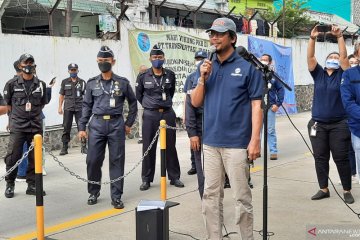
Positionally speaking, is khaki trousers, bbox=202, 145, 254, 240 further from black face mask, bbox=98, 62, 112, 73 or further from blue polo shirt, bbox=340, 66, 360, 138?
black face mask, bbox=98, 62, 112, 73

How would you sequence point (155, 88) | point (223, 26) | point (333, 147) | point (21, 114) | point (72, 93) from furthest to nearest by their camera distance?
point (72, 93), point (155, 88), point (21, 114), point (333, 147), point (223, 26)

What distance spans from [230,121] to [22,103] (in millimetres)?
3768

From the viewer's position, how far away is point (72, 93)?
10.7 m

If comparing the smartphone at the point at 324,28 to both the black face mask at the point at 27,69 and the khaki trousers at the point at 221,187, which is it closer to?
the khaki trousers at the point at 221,187

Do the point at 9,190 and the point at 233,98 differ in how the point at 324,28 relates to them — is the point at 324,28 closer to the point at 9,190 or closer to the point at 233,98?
the point at 233,98

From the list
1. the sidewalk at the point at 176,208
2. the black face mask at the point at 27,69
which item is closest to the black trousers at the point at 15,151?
the sidewalk at the point at 176,208

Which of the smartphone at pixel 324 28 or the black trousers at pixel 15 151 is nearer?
the smartphone at pixel 324 28

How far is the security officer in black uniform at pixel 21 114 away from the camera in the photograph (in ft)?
22.6

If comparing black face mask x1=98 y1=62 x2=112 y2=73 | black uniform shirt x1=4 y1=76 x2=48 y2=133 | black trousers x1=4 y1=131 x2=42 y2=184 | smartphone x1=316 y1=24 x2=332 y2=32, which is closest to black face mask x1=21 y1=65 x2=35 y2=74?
black uniform shirt x1=4 y1=76 x2=48 y2=133

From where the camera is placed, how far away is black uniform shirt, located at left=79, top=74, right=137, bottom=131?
20.9 feet

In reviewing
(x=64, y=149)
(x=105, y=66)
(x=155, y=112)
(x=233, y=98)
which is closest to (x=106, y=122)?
(x=105, y=66)

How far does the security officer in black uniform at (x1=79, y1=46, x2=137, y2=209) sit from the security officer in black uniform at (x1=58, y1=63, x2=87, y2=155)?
170 inches

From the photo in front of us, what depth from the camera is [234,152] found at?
422 cm

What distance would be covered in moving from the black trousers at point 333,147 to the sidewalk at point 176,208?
34cm
